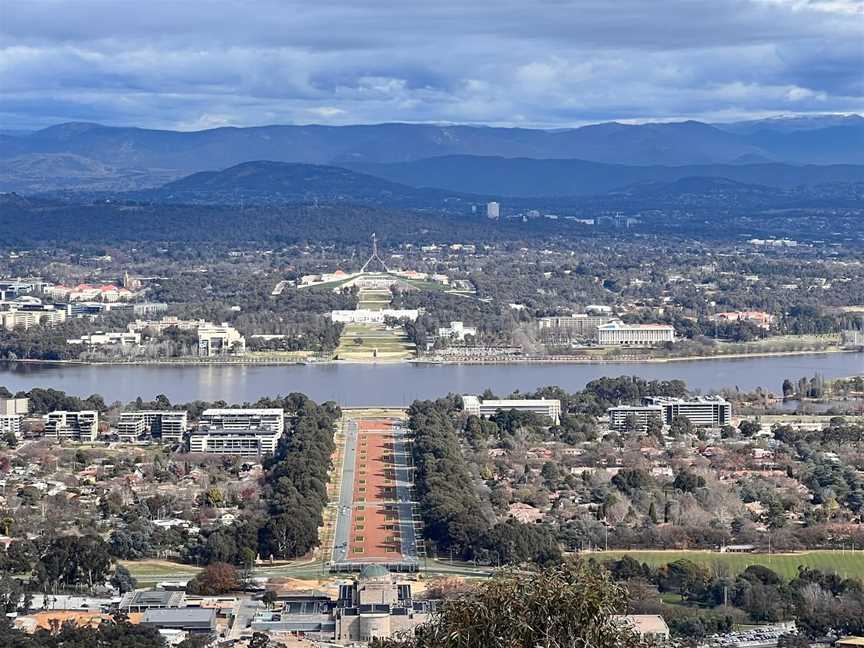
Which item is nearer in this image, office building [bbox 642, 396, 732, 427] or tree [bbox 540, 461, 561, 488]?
tree [bbox 540, 461, 561, 488]

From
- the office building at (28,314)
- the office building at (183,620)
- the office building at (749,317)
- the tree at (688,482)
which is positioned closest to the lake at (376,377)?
the office building at (749,317)

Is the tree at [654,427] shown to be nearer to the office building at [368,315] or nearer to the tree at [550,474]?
the tree at [550,474]

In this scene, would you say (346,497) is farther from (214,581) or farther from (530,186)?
(530,186)

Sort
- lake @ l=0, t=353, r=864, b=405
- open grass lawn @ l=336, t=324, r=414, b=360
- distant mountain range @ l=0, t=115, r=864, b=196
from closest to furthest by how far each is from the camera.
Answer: lake @ l=0, t=353, r=864, b=405 → open grass lawn @ l=336, t=324, r=414, b=360 → distant mountain range @ l=0, t=115, r=864, b=196

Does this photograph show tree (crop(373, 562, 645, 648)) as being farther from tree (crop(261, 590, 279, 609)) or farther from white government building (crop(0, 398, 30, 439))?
white government building (crop(0, 398, 30, 439))

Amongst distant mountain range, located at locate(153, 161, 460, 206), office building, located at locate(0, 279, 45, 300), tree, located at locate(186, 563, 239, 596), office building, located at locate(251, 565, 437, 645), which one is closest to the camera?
office building, located at locate(251, 565, 437, 645)

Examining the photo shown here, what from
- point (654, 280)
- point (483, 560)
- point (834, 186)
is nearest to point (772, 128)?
point (834, 186)

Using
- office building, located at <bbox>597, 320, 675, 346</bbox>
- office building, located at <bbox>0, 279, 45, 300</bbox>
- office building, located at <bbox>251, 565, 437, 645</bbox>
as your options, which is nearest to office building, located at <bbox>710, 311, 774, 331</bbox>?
office building, located at <bbox>597, 320, 675, 346</bbox>
